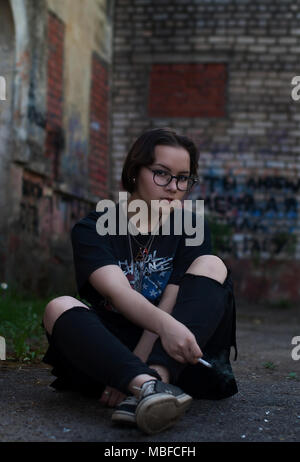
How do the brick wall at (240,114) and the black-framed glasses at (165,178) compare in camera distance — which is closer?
the black-framed glasses at (165,178)

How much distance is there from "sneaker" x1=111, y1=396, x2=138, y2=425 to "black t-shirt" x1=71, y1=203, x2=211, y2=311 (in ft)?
1.65

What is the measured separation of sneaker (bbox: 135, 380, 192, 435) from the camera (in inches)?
68.4

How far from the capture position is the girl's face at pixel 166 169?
7.70 ft

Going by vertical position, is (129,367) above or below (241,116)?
below

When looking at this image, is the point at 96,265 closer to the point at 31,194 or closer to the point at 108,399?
the point at 108,399

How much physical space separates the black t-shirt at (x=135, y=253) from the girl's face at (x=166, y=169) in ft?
0.46

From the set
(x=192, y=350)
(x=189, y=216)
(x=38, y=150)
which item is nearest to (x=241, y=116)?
(x=38, y=150)

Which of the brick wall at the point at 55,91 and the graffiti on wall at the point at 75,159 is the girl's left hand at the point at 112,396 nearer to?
the brick wall at the point at 55,91

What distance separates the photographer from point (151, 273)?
2.34 metres

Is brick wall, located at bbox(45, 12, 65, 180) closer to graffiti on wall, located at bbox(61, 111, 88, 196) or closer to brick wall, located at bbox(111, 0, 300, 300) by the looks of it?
graffiti on wall, located at bbox(61, 111, 88, 196)

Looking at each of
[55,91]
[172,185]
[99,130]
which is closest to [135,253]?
[172,185]

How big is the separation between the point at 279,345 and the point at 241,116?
4.67 m

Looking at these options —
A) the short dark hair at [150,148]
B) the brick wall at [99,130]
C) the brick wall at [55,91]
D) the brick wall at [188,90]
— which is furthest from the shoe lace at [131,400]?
the brick wall at [188,90]

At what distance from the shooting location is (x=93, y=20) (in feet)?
26.3
